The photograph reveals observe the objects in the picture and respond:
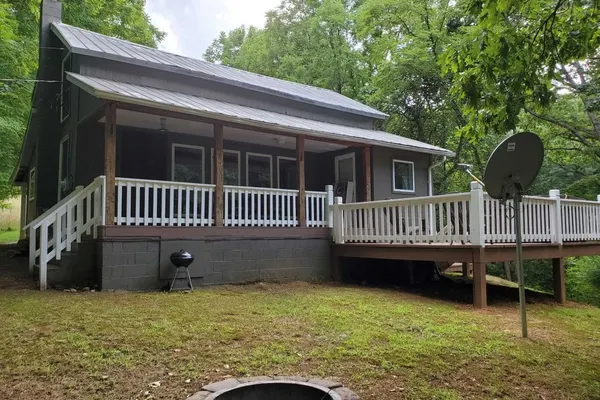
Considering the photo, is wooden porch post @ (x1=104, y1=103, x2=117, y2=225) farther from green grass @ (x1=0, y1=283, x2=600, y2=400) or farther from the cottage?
green grass @ (x1=0, y1=283, x2=600, y2=400)

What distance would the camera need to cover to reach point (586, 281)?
50.8 ft

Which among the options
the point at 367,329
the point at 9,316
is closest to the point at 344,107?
the point at 367,329

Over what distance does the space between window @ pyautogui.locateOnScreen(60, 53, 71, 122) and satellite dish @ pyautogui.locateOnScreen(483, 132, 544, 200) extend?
31.3 feet

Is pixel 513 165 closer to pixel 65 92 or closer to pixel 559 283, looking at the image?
pixel 559 283

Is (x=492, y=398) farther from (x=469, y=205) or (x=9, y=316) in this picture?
(x=9, y=316)

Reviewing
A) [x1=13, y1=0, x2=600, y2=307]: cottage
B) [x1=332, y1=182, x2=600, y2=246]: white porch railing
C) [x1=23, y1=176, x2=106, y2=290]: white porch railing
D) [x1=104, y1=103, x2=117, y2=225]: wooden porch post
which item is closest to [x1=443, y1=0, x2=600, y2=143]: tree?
[x1=332, y1=182, x2=600, y2=246]: white porch railing

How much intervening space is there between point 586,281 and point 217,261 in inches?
542

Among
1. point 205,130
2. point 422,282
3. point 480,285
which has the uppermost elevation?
point 205,130

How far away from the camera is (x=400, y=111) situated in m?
19.9

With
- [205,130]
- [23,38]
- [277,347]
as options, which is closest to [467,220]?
[277,347]

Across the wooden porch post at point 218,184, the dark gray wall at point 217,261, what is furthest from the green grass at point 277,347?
the wooden porch post at point 218,184

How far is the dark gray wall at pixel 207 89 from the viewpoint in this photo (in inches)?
372

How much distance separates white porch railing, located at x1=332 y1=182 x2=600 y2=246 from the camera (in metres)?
7.23

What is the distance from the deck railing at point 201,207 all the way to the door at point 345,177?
207 centimetres
